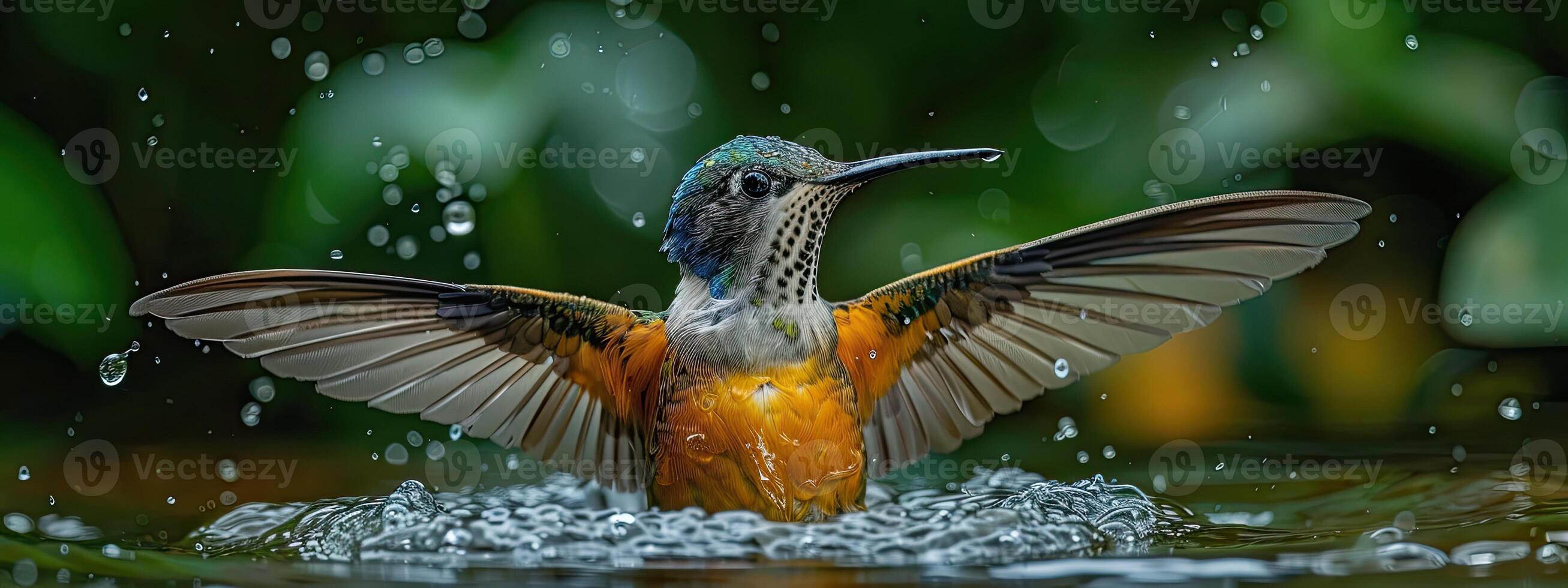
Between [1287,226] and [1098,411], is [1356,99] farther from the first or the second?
[1287,226]

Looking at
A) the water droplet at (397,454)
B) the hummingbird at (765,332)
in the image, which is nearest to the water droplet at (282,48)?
the water droplet at (397,454)

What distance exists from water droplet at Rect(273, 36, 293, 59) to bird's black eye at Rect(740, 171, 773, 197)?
1.87 metres

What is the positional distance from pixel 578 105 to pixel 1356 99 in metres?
2.00

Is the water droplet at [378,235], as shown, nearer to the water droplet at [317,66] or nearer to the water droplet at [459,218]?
the water droplet at [459,218]

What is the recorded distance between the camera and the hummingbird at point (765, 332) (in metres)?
2.03

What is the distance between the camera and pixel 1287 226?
2000 millimetres

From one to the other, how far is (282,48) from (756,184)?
6.35 feet

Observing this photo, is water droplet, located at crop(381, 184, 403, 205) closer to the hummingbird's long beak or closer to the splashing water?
the splashing water

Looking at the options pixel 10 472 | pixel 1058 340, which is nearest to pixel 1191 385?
pixel 1058 340

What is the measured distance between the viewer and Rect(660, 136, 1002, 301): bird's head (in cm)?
216

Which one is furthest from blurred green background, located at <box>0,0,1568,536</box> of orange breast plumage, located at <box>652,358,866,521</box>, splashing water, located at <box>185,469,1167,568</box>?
orange breast plumage, located at <box>652,358,866,521</box>

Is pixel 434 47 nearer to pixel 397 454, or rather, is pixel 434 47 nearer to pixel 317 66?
pixel 317 66

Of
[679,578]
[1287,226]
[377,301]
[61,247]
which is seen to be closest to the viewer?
[679,578]

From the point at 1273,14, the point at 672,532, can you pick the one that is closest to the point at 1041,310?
the point at 672,532
